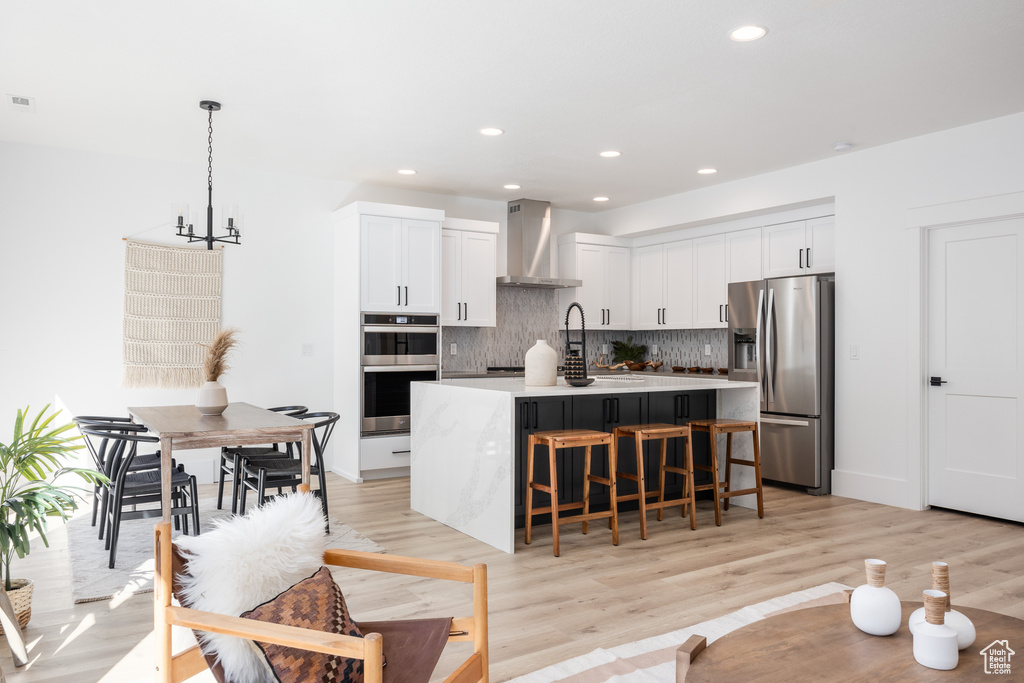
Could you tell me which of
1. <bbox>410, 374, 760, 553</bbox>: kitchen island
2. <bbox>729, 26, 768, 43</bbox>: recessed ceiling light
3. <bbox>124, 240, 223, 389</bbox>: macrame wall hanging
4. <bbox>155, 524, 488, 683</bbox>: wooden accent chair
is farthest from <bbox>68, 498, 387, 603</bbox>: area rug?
<bbox>729, 26, 768, 43</bbox>: recessed ceiling light

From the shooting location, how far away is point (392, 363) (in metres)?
6.14

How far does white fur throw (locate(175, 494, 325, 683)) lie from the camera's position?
5.01 ft

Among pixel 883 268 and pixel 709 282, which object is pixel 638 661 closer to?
pixel 883 268

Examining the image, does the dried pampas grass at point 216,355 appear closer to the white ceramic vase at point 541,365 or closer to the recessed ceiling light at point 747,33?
the white ceramic vase at point 541,365

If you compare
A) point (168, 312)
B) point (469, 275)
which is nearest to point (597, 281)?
point (469, 275)

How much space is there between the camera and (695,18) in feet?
10.4

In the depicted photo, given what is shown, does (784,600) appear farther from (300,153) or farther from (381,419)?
(300,153)

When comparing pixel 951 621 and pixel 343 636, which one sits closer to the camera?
pixel 343 636

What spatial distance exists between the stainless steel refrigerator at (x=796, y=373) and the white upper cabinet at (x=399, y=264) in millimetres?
2815

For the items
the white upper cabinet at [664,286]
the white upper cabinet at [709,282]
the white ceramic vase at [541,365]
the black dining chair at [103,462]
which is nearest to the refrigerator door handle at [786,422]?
the white upper cabinet at [709,282]

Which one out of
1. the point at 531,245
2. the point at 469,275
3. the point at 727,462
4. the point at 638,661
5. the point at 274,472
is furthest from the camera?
the point at 531,245

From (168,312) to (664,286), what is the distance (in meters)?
4.78

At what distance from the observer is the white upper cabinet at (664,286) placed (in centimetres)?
715

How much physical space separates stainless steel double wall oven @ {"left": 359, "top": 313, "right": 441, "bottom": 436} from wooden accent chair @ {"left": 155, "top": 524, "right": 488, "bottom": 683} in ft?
13.9
